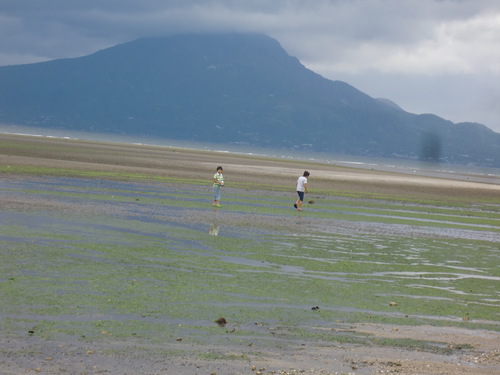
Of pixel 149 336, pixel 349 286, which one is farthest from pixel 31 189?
pixel 149 336

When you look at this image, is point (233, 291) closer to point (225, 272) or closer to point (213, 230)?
point (225, 272)

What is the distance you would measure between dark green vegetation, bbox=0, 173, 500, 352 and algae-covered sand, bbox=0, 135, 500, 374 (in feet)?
0.18

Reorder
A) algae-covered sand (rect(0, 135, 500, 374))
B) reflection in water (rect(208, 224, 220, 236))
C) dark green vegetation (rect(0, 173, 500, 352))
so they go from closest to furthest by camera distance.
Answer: algae-covered sand (rect(0, 135, 500, 374)) → dark green vegetation (rect(0, 173, 500, 352)) → reflection in water (rect(208, 224, 220, 236))

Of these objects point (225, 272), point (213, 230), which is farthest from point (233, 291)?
point (213, 230)

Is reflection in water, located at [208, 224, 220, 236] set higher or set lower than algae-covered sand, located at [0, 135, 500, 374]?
higher

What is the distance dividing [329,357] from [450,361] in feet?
6.99

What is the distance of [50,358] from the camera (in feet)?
35.8

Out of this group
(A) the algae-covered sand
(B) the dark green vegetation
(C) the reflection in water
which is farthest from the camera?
(C) the reflection in water

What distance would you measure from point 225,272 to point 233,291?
237cm

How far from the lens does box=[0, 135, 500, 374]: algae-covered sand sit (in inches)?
460

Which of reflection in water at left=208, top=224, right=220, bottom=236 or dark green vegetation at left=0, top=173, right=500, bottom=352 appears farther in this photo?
reflection in water at left=208, top=224, right=220, bottom=236

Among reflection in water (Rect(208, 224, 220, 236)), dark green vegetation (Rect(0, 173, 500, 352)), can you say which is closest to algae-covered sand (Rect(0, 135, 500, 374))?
dark green vegetation (Rect(0, 173, 500, 352))

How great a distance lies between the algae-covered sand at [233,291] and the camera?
11688 millimetres

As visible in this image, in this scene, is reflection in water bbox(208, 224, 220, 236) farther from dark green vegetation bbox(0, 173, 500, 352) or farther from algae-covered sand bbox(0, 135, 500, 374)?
algae-covered sand bbox(0, 135, 500, 374)
